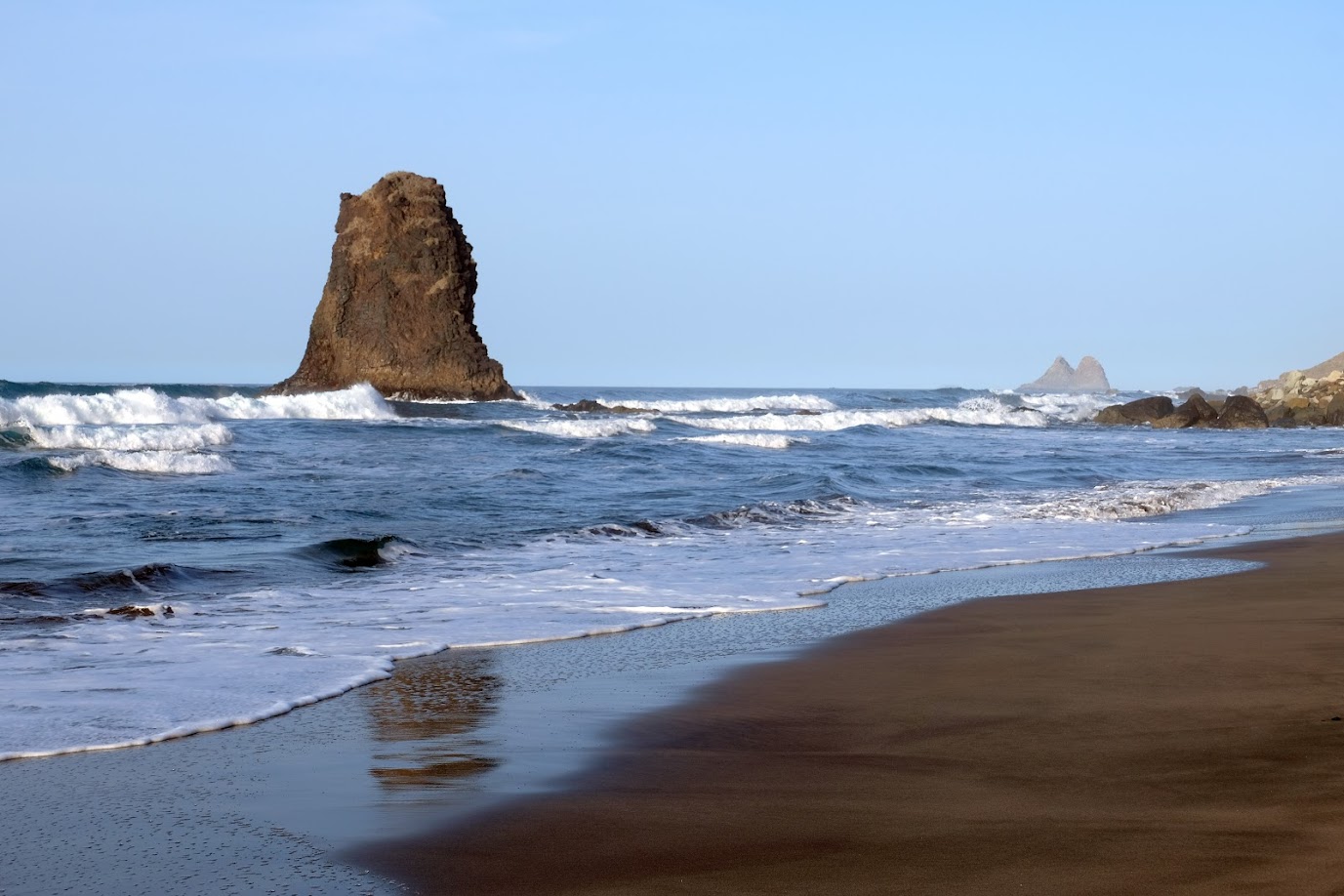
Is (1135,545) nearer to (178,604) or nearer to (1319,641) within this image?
(1319,641)

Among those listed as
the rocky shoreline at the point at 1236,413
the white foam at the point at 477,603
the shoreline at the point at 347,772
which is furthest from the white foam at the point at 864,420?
the shoreline at the point at 347,772

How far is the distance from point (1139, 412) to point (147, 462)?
3213 centimetres

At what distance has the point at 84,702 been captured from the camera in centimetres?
477

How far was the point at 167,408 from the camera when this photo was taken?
91.6 ft

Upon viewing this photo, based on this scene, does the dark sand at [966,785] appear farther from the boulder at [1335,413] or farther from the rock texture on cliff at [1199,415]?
the boulder at [1335,413]

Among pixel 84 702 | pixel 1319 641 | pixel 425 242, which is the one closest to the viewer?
pixel 84 702

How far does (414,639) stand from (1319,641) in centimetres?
446

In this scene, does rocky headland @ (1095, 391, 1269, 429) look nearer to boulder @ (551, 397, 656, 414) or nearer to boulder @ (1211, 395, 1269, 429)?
boulder @ (1211, 395, 1269, 429)

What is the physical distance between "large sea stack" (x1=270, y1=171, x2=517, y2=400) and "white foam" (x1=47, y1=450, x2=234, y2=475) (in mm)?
26892

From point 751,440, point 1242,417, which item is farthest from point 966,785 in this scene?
point 1242,417

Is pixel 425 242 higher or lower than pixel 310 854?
higher

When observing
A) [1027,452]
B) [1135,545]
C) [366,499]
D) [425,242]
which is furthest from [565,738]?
[425,242]

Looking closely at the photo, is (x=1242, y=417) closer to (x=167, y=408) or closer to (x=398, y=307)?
(x=398, y=307)

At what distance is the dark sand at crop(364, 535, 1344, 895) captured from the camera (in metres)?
2.81
